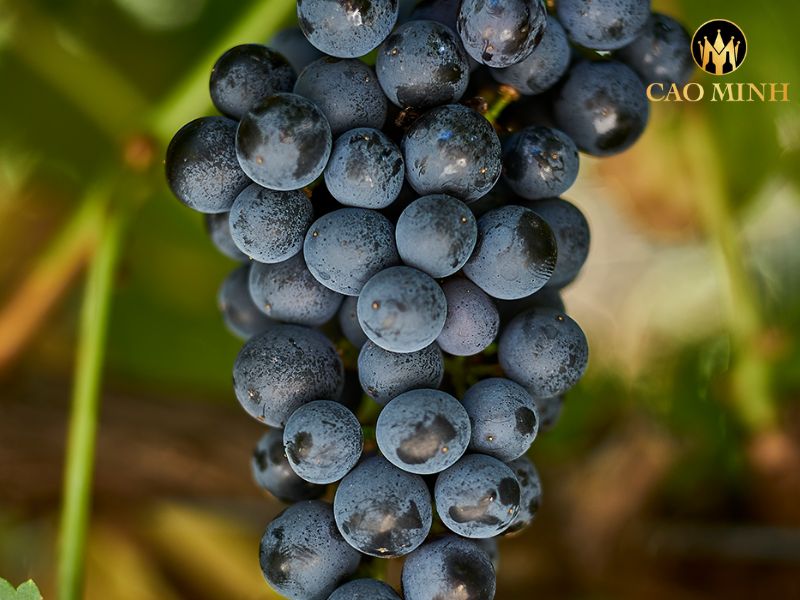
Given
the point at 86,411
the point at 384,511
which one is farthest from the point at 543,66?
the point at 86,411

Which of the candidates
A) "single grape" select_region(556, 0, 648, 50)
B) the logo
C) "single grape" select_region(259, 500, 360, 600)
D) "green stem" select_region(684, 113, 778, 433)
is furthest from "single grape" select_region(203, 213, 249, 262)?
"green stem" select_region(684, 113, 778, 433)

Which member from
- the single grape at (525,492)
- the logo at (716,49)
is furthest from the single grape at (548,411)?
the logo at (716,49)

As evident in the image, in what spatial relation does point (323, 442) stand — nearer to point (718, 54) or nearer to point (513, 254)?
point (513, 254)

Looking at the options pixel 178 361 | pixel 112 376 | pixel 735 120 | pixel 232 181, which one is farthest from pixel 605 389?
pixel 232 181

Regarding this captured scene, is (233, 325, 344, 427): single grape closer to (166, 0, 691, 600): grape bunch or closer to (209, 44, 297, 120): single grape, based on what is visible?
(166, 0, 691, 600): grape bunch

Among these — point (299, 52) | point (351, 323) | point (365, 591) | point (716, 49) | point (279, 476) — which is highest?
point (716, 49)

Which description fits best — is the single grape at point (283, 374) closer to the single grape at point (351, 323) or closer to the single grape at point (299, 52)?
the single grape at point (351, 323)
